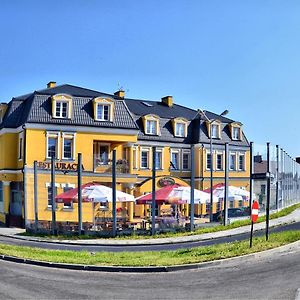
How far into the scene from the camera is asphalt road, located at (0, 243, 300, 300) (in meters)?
12.1

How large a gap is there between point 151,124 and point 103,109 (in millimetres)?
7525

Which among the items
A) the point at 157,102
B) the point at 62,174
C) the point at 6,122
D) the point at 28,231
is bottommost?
the point at 28,231

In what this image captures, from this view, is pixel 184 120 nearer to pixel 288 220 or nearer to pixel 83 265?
pixel 288 220

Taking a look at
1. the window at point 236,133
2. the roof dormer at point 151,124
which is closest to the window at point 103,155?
the roof dormer at point 151,124

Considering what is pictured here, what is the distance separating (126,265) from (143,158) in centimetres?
3362

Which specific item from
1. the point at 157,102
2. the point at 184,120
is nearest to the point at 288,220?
the point at 184,120

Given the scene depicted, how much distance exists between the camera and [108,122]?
4403 centimetres

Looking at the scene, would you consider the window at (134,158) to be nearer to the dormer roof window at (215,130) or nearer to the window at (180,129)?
the window at (180,129)

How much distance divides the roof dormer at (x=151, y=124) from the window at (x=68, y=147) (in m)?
9.61

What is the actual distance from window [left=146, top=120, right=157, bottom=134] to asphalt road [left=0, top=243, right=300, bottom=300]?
111 feet

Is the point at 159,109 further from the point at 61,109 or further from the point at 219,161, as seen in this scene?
the point at 61,109

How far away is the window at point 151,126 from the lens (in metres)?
50.1

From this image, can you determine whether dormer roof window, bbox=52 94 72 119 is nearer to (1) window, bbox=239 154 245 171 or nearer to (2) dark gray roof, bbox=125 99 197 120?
(2) dark gray roof, bbox=125 99 197 120

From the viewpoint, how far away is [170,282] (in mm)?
13891
